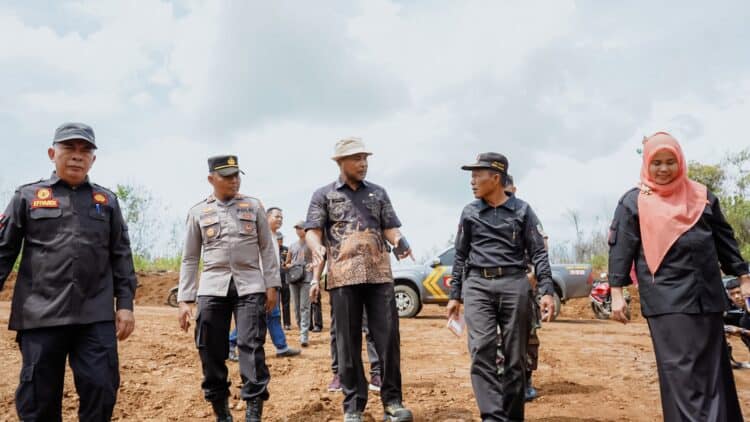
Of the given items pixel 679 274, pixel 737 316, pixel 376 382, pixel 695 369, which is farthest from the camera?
pixel 737 316

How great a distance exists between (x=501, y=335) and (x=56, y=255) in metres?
2.96

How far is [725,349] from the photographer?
3.99 m

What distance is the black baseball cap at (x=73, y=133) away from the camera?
375 cm

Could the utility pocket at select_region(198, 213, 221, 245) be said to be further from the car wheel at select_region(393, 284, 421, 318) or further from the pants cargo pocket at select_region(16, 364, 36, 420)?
the car wheel at select_region(393, 284, 421, 318)

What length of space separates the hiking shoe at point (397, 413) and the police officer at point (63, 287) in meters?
1.98

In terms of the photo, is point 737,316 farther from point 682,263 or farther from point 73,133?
point 73,133

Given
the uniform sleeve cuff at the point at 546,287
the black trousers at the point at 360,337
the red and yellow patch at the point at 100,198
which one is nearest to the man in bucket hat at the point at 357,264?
the black trousers at the point at 360,337

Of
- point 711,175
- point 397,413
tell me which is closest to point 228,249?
point 397,413

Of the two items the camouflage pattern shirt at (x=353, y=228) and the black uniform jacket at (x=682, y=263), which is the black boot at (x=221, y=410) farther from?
the black uniform jacket at (x=682, y=263)

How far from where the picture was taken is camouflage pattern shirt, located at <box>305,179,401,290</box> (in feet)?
16.2

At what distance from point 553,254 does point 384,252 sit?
2226cm

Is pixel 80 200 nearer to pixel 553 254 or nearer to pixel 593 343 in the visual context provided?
pixel 593 343

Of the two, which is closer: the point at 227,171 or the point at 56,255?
the point at 56,255

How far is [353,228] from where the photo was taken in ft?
16.6
